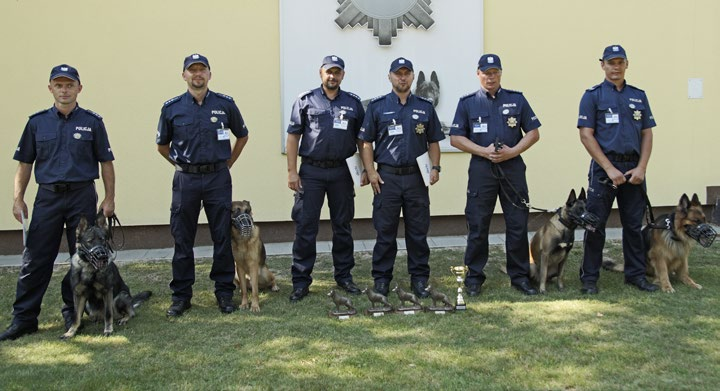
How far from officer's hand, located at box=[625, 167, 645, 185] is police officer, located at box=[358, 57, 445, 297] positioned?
A: 1596 millimetres

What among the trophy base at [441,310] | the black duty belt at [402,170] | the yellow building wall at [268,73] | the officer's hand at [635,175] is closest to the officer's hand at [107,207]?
the black duty belt at [402,170]

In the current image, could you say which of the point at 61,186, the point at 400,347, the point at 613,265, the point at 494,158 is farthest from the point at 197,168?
the point at 613,265

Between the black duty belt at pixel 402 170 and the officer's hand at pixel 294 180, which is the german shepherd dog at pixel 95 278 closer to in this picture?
the officer's hand at pixel 294 180

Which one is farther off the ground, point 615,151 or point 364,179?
point 615,151

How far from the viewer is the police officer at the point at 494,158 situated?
510cm

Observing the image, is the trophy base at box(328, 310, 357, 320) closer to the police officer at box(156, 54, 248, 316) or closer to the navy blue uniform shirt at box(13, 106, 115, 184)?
the police officer at box(156, 54, 248, 316)

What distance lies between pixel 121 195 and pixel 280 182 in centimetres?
198

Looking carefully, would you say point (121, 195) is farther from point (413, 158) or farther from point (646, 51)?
point (646, 51)

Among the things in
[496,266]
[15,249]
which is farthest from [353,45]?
[15,249]

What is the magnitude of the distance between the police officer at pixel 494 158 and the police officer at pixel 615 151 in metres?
0.48

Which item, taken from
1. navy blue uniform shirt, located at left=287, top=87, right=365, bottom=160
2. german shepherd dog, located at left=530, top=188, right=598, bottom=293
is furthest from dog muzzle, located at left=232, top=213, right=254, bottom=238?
german shepherd dog, located at left=530, top=188, right=598, bottom=293

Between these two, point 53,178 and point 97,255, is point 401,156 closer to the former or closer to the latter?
point 97,255

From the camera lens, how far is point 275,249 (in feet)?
24.8

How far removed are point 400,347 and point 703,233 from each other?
2.89 meters
